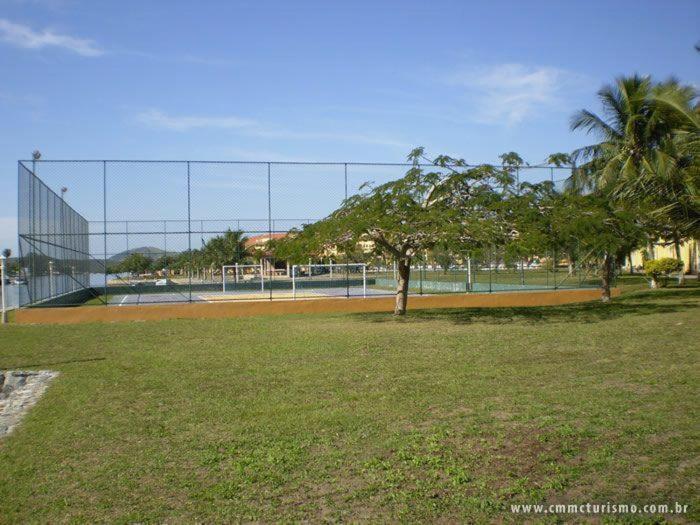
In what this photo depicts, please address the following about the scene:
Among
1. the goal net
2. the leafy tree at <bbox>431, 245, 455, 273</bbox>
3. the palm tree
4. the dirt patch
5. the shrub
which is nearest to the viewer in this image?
the dirt patch

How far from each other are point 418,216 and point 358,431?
9.79 metres

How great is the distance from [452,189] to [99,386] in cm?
1041

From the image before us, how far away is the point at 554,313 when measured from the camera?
18.0 m

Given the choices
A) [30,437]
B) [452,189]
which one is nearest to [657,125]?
[452,189]

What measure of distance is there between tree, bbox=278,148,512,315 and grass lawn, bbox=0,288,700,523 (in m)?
3.61

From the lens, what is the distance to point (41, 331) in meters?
16.6

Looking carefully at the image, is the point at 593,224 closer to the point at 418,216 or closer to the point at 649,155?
the point at 418,216

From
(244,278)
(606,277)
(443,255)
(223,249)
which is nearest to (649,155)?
(606,277)

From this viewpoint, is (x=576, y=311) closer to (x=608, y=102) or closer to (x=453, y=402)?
(x=608, y=102)

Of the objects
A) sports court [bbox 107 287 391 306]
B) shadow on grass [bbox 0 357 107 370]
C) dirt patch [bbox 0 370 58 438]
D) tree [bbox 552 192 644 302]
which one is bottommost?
dirt patch [bbox 0 370 58 438]

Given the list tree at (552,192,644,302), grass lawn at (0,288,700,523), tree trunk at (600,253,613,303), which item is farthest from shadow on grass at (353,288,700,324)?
grass lawn at (0,288,700,523)

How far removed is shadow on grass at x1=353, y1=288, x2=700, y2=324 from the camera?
16453mm

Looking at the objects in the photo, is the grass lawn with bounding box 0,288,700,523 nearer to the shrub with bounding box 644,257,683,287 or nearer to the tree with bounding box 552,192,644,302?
the tree with bounding box 552,192,644,302

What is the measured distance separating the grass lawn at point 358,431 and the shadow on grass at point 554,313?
3.88 m
